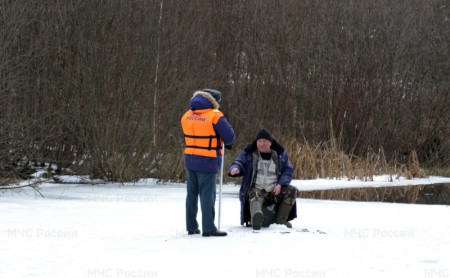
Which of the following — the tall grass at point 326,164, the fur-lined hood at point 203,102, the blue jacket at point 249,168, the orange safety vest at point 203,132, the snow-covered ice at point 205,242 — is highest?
the fur-lined hood at point 203,102

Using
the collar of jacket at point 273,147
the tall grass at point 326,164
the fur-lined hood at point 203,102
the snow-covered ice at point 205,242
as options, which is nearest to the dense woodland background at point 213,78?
the tall grass at point 326,164

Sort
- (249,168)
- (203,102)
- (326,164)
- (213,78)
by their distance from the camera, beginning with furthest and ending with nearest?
1. (213,78)
2. (326,164)
3. (249,168)
4. (203,102)

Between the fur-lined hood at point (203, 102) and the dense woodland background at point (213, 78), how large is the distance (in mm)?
5633

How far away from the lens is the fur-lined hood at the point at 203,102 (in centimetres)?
977

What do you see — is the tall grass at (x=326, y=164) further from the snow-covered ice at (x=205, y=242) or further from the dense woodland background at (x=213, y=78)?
the snow-covered ice at (x=205, y=242)

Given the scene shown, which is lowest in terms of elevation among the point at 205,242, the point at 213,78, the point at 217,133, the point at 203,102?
the point at 205,242

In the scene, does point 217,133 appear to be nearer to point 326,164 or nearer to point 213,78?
point 326,164

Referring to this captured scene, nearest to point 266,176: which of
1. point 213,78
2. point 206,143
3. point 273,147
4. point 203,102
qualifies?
point 273,147

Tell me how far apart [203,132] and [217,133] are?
159 millimetres

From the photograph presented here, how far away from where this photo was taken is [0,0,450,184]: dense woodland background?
1775 centimetres

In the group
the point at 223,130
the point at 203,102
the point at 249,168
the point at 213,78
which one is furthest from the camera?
the point at 213,78

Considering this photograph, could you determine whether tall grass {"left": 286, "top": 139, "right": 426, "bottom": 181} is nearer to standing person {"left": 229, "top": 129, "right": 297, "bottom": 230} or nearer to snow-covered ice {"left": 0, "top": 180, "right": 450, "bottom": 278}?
snow-covered ice {"left": 0, "top": 180, "right": 450, "bottom": 278}

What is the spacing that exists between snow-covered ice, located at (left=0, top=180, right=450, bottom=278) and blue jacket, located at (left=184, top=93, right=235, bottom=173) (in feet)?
2.69

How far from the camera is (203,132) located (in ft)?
31.9
